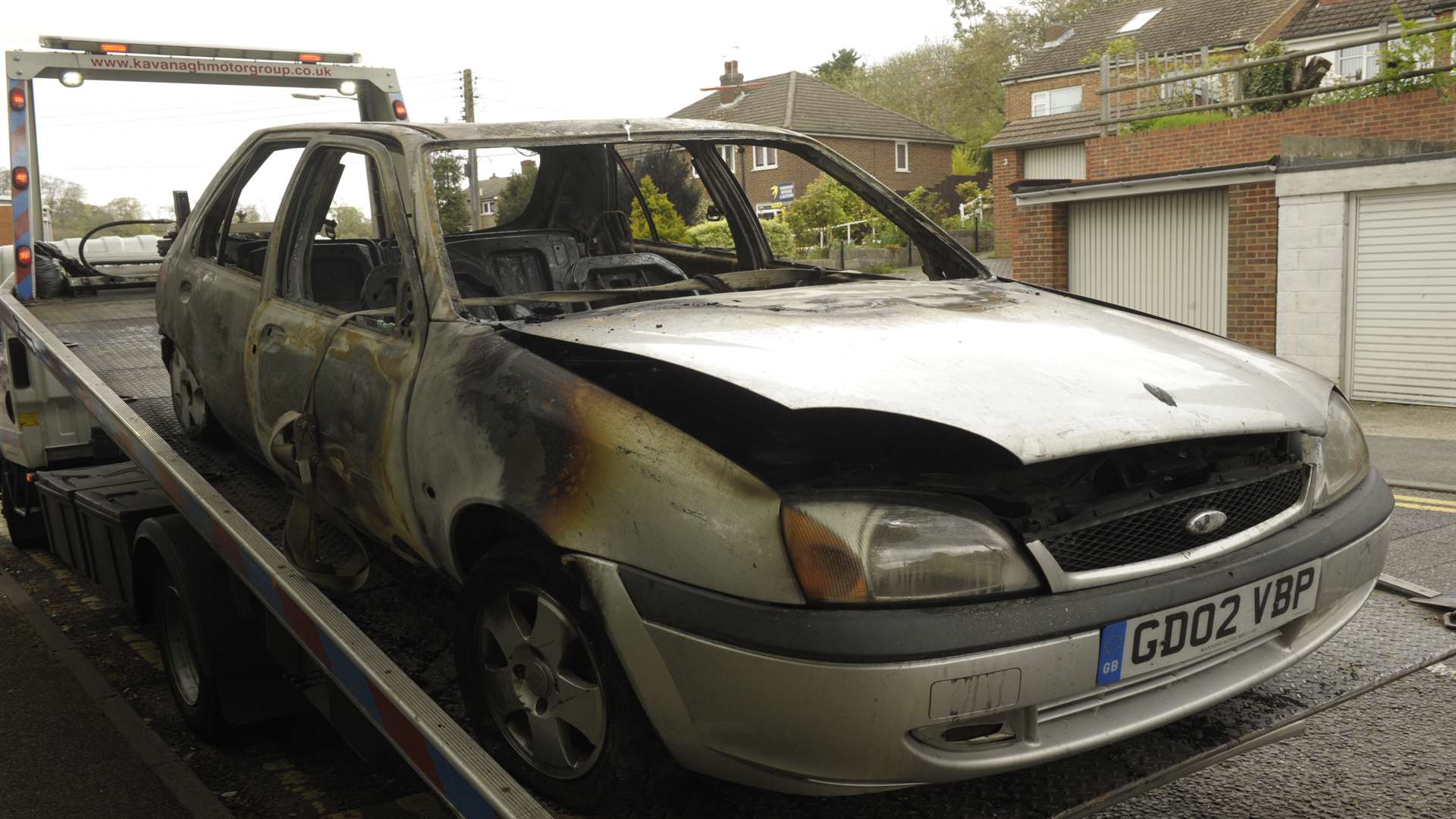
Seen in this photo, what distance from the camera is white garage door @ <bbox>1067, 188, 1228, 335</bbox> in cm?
1530

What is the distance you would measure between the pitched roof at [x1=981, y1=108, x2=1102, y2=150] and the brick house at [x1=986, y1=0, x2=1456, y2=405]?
14.6m

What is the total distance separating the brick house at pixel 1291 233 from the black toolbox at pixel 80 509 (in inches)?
486

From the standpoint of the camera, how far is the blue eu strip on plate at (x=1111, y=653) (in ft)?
7.49

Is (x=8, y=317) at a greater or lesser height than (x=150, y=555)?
greater

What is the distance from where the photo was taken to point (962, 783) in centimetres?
258

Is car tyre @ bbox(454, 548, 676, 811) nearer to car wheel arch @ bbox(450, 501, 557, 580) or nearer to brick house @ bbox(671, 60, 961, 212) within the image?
car wheel arch @ bbox(450, 501, 557, 580)

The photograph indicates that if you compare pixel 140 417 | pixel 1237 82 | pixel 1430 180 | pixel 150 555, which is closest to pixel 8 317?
pixel 140 417

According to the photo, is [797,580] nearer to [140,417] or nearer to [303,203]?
[303,203]

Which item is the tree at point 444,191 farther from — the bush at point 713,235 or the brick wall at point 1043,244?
the brick wall at point 1043,244

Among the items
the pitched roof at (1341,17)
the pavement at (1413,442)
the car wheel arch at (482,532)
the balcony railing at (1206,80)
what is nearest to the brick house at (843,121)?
the pitched roof at (1341,17)

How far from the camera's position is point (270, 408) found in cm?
389

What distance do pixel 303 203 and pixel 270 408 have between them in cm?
70

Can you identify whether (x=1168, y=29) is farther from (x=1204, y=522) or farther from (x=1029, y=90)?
(x=1204, y=522)

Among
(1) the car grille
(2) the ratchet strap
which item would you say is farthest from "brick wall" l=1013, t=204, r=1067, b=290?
(1) the car grille
